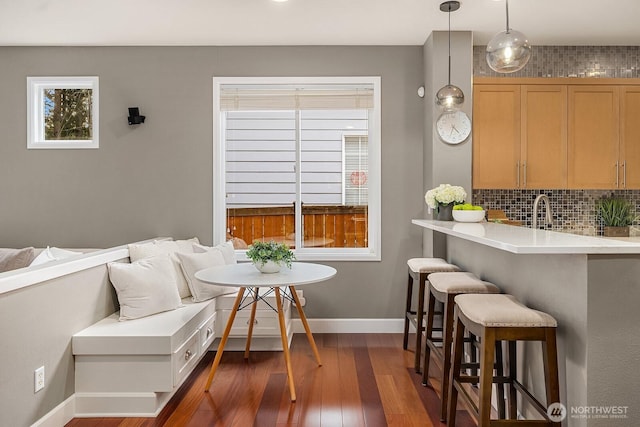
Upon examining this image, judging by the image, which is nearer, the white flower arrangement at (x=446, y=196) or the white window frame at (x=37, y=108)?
the white flower arrangement at (x=446, y=196)

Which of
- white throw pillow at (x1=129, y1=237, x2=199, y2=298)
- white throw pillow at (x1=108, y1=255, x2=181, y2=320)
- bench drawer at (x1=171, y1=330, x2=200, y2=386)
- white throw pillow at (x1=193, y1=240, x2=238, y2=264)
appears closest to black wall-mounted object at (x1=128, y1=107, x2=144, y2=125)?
white throw pillow at (x1=129, y1=237, x2=199, y2=298)

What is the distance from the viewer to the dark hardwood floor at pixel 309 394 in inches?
102

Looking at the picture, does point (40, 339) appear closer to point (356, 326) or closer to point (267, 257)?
point (267, 257)

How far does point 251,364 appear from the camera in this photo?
11.4 feet

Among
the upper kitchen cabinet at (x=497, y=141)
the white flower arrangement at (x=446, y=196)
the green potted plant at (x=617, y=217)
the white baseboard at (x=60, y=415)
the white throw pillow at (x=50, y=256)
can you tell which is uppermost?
the upper kitchen cabinet at (x=497, y=141)

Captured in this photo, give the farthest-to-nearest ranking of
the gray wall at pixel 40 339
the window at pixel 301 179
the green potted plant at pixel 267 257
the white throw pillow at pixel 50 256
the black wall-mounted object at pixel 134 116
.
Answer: the window at pixel 301 179, the black wall-mounted object at pixel 134 116, the white throw pillow at pixel 50 256, the green potted plant at pixel 267 257, the gray wall at pixel 40 339

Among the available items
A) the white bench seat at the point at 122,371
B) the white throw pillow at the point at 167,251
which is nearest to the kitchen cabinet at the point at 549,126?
the white throw pillow at the point at 167,251

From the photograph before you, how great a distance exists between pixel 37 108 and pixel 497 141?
418 centimetres

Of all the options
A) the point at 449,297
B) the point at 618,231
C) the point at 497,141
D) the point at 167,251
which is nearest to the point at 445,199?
the point at 497,141

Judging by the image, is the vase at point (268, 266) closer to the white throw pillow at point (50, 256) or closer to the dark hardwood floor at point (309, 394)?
the dark hardwood floor at point (309, 394)

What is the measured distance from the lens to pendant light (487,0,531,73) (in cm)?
253

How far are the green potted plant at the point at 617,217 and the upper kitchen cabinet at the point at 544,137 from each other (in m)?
0.66

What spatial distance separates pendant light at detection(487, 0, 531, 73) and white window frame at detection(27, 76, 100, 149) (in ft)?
11.3

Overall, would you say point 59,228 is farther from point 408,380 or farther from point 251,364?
point 408,380
